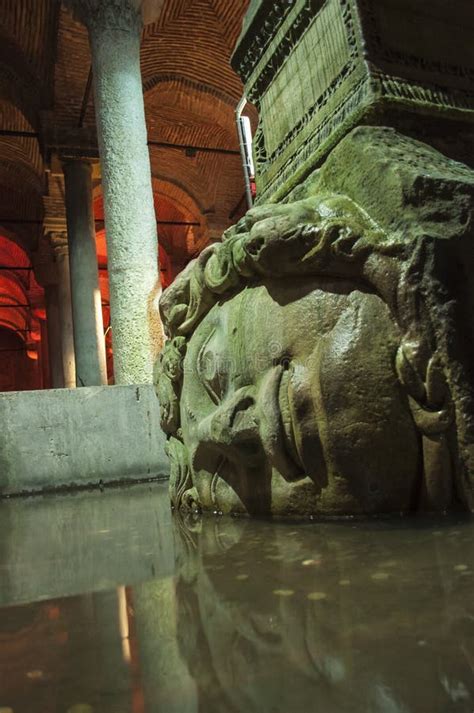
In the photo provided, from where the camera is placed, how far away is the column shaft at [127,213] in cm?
506

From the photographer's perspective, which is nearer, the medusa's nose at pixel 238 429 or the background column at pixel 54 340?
the medusa's nose at pixel 238 429

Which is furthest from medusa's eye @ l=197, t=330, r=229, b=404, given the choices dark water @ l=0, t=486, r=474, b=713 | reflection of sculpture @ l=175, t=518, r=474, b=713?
reflection of sculpture @ l=175, t=518, r=474, b=713

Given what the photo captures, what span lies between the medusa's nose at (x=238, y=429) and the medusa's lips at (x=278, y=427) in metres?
0.05

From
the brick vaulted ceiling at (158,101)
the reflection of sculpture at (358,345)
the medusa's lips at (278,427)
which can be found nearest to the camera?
the reflection of sculpture at (358,345)

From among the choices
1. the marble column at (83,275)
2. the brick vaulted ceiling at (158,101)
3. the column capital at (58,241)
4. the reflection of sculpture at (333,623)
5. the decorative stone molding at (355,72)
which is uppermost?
the brick vaulted ceiling at (158,101)

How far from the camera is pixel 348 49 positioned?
2.36m

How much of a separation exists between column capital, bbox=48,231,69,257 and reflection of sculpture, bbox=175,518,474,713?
11455mm

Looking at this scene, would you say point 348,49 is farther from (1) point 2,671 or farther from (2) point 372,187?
(1) point 2,671

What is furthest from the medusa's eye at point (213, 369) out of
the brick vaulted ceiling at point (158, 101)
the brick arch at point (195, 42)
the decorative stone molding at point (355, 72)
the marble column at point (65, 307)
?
the marble column at point (65, 307)

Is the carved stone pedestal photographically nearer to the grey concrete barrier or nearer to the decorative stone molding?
the decorative stone molding

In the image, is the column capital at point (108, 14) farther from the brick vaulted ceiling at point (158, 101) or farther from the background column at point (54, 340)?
the background column at point (54, 340)

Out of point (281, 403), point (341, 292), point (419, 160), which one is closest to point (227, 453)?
point (281, 403)

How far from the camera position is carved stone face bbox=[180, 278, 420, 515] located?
1822 millimetres

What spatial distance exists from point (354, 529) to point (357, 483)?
0.15 metres
